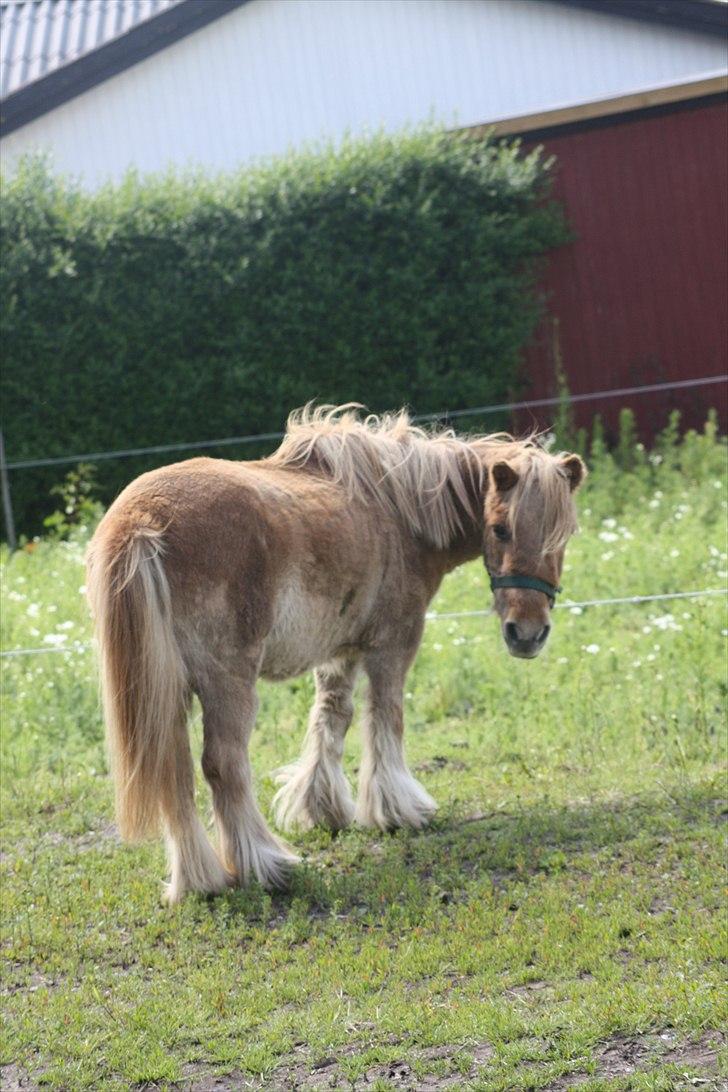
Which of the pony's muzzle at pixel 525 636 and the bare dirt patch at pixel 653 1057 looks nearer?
the bare dirt patch at pixel 653 1057

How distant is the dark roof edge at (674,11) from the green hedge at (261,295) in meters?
5.42

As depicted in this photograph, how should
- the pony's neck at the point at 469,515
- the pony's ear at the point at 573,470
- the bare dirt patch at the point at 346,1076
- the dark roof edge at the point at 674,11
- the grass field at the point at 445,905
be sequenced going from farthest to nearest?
the dark roof edge at the point at 674,11 < the pony's neck at the point at 469,515 < the pony's ear at the point at 573,470 < the grass field at the point at 445,905 < the bare dirt patch at the point at 346,1076

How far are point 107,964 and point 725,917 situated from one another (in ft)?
7.29

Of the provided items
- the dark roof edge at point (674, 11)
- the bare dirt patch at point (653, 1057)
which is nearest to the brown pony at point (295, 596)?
the bare dirt patch at point (653, 1057)

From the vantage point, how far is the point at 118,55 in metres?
16.2

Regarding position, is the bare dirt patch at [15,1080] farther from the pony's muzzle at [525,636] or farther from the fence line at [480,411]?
the fence line at [480,411]

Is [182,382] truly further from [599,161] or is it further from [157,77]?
[157,77]

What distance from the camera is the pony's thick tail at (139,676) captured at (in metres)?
4.88

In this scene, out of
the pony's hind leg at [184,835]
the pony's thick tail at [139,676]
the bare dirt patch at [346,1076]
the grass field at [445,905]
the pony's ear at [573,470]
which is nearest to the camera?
the bare dirt patch at [346,1076]

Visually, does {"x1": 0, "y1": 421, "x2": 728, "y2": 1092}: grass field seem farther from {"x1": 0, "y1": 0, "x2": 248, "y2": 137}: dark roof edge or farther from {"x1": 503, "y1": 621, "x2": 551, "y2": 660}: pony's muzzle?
{"x1": 0, "y1": 0, "x2": 248, "y2": 137}: dark roof edge

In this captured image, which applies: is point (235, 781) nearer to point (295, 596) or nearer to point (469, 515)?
point (295, 596)

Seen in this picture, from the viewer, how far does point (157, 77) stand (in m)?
16.4

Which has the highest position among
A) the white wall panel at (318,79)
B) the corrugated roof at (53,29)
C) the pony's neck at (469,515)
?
the corrugated roof at (53,29)

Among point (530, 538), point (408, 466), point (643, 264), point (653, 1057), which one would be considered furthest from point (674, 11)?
point (653, 1057)
